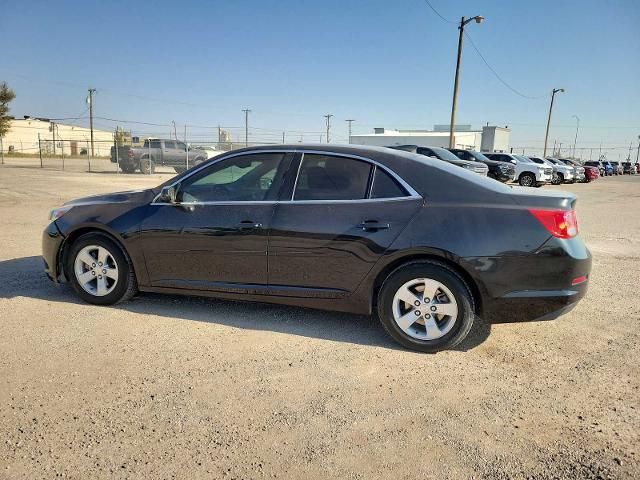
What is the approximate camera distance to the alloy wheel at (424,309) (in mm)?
3453

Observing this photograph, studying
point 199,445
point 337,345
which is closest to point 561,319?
point 337,345

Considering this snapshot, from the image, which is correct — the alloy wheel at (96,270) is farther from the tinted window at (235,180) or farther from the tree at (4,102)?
the tree at (4,102)

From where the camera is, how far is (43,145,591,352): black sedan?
11.0ft

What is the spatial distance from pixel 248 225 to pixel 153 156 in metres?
24.6

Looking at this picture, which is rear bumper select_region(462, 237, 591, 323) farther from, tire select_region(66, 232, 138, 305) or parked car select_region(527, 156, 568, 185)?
parked car select_region(527, 156, 568, 185)

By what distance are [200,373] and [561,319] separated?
3287 millimetres

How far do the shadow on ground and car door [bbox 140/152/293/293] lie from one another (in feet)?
1.07

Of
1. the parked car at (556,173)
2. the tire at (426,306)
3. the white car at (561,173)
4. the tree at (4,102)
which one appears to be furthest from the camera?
the tree at (4,102)

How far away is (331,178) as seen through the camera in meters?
3.83

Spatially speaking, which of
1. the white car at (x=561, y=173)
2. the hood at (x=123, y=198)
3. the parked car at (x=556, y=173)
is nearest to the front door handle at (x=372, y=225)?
the hood at (x=123, y=198)

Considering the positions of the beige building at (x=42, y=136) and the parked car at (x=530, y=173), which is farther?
the beige building at (x=42, y=136)

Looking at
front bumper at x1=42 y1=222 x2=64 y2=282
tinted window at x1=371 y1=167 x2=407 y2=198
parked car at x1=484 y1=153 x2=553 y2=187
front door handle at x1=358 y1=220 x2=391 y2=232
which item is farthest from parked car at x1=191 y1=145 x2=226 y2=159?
front door handle at x1=358 y1=220 x2=391 y2=232

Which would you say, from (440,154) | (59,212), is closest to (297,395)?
(59,212)

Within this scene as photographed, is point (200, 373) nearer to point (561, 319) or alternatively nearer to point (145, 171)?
point (561, 319)
